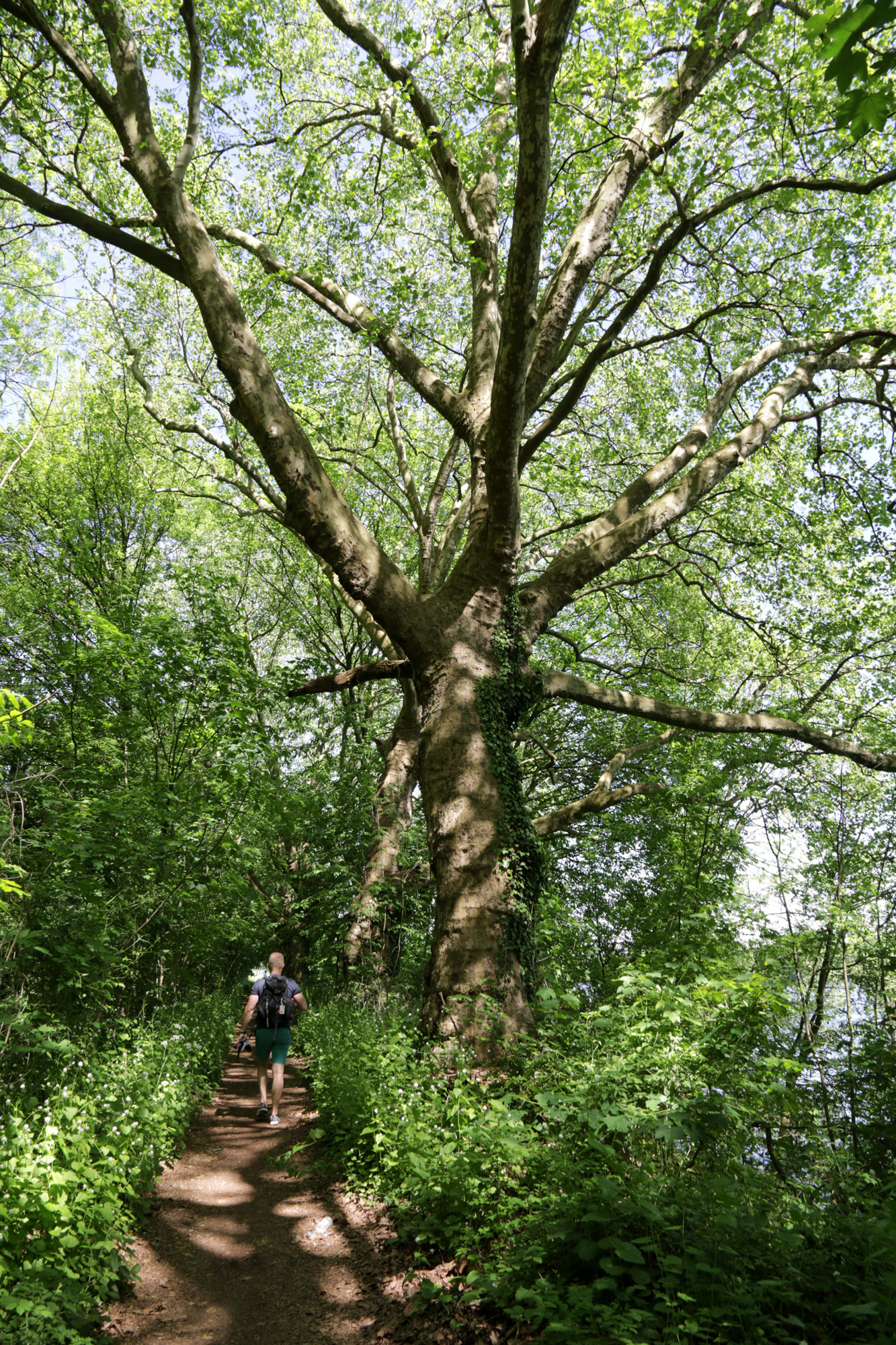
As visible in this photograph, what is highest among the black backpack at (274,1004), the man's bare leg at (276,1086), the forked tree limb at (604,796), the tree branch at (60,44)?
the tree branch at (60,44)

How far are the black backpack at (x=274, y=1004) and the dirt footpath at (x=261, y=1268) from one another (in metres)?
1.42

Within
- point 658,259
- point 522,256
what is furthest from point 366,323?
Result: point 522,256

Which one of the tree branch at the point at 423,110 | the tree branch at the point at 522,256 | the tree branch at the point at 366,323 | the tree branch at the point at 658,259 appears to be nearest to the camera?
the tree branch at the point at 522,256

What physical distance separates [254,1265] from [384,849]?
23.6 feet

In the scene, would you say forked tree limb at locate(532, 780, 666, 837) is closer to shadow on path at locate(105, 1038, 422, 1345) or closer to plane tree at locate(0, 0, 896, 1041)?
plane tree at locate(0, 0, 896, 1041)

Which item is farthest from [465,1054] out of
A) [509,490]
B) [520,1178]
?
[509,490]

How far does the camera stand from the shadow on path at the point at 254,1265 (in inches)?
139

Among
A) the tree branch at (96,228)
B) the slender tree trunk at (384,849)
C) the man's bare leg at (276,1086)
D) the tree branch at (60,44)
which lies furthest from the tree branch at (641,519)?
the tree branch at (60,44)

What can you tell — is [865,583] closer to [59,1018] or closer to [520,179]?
[520,179]

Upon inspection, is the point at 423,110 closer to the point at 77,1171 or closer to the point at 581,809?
the point at 581,809

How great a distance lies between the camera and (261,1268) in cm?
436

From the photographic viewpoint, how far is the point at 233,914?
10.5 metres

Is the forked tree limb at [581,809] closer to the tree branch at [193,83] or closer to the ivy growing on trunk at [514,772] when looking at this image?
the ivy growing on trunk at [514,772]

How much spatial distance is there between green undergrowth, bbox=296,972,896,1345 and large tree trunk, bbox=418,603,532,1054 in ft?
1.27
